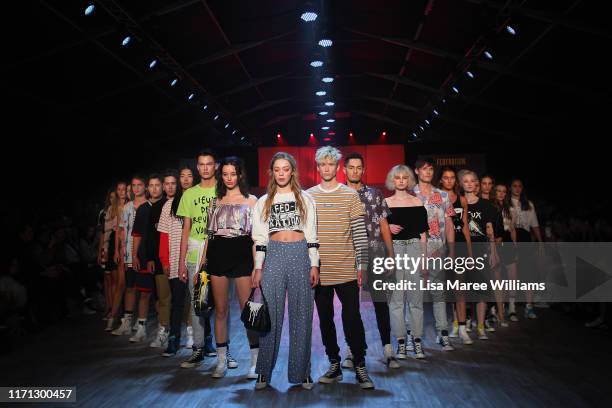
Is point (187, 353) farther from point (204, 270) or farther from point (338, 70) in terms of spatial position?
Answer: point (338, 70)

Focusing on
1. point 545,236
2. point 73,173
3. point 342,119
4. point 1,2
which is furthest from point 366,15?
point 342,119

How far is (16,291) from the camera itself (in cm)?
496

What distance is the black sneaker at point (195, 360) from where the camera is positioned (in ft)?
12.8

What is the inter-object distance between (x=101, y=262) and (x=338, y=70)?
277 inches

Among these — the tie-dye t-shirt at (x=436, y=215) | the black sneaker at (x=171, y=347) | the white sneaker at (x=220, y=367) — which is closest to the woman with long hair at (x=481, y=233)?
the tie-dye t-shirt at (x=436, y=215)

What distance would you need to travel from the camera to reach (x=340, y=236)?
11.2 feet

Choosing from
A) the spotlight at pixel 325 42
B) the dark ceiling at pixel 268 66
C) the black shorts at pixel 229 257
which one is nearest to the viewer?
the black shorts at pixel 229 257

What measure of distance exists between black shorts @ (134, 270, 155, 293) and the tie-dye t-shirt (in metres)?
2.22

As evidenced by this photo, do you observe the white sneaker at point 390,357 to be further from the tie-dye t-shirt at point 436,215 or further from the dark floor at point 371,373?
the tie-dye t-shirt at point 436,215

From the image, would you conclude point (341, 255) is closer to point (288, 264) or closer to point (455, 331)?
point (288, 264)

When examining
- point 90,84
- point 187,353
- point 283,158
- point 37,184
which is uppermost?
point 90,84

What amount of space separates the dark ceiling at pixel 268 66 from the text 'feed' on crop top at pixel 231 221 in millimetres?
3855

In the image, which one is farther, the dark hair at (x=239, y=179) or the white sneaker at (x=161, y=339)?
the white sneaker at (x=161, y=339)

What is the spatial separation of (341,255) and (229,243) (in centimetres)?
72
